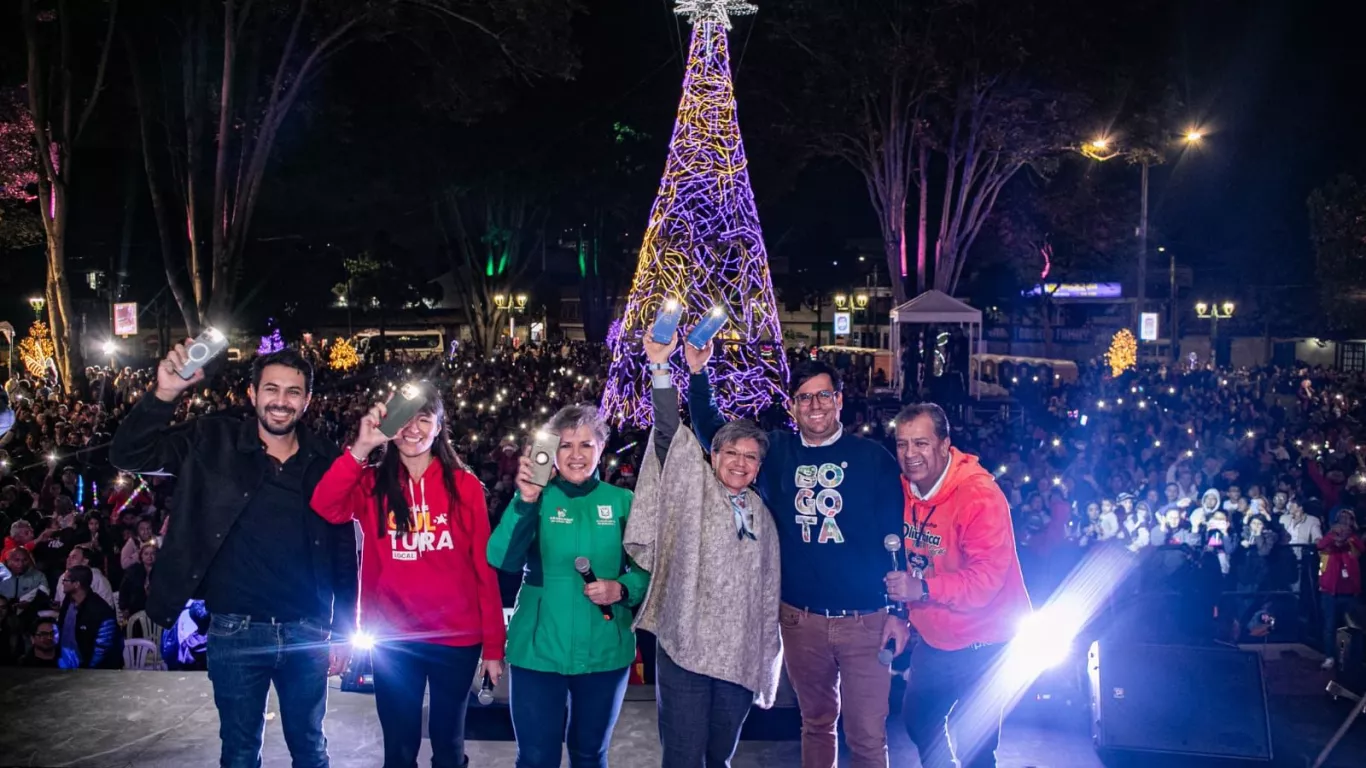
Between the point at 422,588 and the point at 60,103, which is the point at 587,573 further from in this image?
the point at 60,103

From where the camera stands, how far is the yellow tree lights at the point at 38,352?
26984 mm

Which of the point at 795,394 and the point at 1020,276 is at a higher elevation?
the point at 1020,276

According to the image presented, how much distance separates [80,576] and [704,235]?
920cm

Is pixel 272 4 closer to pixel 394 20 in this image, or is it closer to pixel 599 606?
pixel 394 20

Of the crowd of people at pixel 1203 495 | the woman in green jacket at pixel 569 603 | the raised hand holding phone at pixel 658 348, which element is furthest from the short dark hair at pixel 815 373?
the crowd of people at pixel 1203 495

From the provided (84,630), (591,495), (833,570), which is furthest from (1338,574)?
(84,630)

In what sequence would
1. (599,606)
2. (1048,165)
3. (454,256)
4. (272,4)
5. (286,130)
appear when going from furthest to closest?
(454,256) < (1048,165) < (286,130) < (272,4) < (599,606)

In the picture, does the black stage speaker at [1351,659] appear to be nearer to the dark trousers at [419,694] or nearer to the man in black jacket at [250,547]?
the dark trousers at [419,694]

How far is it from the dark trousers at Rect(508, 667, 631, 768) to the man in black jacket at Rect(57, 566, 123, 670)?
183 inches

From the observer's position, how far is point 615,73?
24.8 metres

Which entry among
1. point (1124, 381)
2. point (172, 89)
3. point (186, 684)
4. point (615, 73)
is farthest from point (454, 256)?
point (186, 684)

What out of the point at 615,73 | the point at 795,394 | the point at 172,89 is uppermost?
the point at 615,73

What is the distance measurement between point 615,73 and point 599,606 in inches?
898

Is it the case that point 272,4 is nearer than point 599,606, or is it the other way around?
point 599,606
